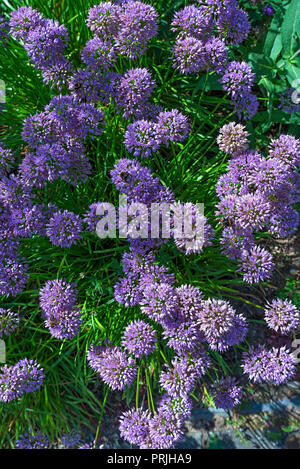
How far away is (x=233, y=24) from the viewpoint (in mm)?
2506

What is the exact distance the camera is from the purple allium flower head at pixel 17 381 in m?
2.41

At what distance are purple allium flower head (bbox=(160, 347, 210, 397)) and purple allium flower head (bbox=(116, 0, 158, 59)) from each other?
200 centimetres

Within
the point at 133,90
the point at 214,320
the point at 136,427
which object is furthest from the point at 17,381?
the point at 133,90

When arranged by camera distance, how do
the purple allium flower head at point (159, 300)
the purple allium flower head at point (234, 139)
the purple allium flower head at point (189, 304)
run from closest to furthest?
the purple allium flower head at point (159, 300)
the purple allium flower head at point (189, 304)
the purple allium flower head at point (234, 139)

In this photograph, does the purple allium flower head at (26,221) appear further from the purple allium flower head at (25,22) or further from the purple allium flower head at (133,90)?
the purple allium flower head at (25,22)

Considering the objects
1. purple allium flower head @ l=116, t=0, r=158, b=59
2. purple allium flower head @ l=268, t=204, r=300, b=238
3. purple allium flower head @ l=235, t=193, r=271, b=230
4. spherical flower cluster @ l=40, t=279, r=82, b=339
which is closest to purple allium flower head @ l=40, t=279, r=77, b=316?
spherical flower cluster @ l=40, t=279, r=82, b=339

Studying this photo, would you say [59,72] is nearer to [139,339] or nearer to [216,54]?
[216,54]

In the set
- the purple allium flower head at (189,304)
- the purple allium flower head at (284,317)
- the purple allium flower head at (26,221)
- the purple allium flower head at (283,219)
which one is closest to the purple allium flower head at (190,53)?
the purple allium flower head at (283,219)

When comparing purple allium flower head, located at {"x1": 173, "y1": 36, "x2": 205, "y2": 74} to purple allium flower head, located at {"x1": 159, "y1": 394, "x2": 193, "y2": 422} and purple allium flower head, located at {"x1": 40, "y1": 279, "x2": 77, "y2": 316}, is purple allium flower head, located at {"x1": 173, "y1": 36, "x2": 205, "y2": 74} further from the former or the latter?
purple allium flower head, located at {"x1": 159, "y1": 394, "x2": 193, "y2": 422}

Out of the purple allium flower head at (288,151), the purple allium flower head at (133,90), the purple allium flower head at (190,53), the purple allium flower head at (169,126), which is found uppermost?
the purple allium flower head at (190,53)

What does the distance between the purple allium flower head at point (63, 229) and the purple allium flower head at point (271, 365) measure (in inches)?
58.4
